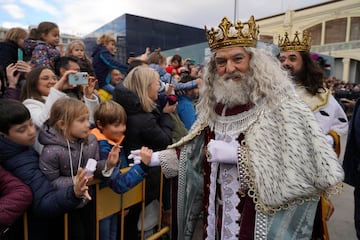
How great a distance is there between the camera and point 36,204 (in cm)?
158

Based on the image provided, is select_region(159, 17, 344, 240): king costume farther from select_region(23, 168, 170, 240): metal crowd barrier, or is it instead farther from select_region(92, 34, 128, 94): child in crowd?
select_region(92, 34, 128, 94): child in crowd

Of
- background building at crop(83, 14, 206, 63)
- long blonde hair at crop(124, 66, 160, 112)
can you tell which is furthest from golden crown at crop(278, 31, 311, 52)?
background building at crop(83, 14, 206, 63)

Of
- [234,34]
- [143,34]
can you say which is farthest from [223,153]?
[143,34]

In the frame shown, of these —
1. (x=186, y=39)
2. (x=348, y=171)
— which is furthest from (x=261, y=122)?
(x=186, y=39)

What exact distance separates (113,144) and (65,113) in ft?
1.66

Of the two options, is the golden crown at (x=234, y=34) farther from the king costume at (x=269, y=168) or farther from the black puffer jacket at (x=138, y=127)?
the black puffer jacket at (x=138, y=127)

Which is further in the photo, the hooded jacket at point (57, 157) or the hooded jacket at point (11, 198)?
the hooded jacket at point (57, 157)

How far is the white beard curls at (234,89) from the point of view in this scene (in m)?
1.65

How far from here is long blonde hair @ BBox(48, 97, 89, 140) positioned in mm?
1816

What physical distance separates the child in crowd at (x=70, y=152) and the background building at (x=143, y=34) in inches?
362

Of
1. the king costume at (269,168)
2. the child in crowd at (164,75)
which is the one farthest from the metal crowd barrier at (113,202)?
the child in crowd at (164,75)

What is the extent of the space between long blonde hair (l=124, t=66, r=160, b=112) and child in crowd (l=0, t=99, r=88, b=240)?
1082mm

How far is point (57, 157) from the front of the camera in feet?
5.63

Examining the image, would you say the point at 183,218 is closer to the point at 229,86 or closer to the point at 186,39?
the point at 229,86
